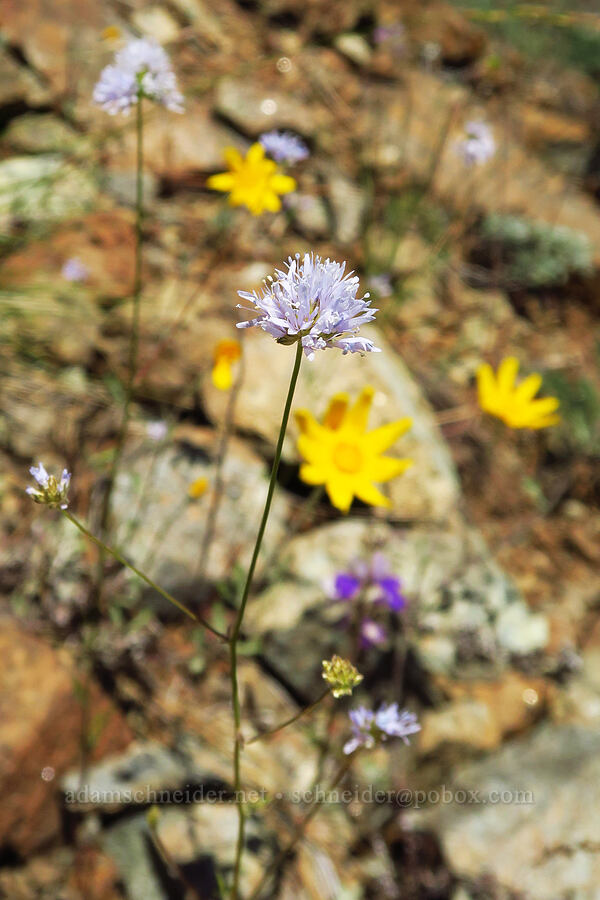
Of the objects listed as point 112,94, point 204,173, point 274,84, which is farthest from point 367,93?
point 112,94

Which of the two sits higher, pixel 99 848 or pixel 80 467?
pixel 80 467

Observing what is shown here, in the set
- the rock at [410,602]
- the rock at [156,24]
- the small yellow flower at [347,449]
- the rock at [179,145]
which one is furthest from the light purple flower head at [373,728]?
the rock at [156,24]

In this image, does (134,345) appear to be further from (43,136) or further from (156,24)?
(156,24)

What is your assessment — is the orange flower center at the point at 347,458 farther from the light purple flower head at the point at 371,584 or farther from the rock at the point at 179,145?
the rock at the point at 179,145

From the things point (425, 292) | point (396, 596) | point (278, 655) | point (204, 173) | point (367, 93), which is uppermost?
point (367, 93)

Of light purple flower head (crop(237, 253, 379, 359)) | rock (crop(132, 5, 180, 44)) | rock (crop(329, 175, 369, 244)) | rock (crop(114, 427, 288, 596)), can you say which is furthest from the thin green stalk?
rock (crop(132, 5, 180, 44))

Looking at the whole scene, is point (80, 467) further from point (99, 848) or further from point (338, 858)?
point (338, 858)

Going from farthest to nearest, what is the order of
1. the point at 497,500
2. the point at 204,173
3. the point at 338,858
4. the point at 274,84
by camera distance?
the point at 274,84, the point at 204,173, the point at 497,500, the point at 338,858
